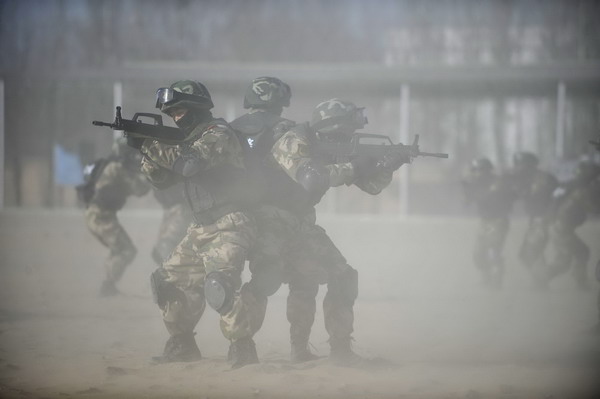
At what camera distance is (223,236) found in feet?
19.1

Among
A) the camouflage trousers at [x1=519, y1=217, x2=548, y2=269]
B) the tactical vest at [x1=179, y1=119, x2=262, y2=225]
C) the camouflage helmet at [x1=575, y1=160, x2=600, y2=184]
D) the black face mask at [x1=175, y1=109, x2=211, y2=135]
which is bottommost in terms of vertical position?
the camouflage trousers at [x1=519, y1=217, x2=548, y2=269]

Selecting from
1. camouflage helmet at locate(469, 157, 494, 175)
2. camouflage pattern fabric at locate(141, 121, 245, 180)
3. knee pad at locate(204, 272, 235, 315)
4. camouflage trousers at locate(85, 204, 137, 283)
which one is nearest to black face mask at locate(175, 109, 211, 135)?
camouflage pattern fabric at locate(141, 121, 245, 180)

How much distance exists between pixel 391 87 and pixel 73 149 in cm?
901

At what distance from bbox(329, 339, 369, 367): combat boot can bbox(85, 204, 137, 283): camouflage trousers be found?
4203 millimetres

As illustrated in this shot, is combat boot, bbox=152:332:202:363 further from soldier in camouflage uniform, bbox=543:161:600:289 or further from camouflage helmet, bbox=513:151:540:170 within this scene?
camouflage helmet, bbox=513:151:540:170

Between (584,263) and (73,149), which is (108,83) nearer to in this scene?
(73,149)

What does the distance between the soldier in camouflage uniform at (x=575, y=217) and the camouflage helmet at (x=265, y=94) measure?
6.00 metres

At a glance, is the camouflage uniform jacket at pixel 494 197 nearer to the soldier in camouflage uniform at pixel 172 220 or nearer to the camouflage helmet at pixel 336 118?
the soldier in camouflage uniform at pixel 172 220

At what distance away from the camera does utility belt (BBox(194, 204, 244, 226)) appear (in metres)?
5.89

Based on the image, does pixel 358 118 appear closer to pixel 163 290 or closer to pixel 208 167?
pixel 208 167

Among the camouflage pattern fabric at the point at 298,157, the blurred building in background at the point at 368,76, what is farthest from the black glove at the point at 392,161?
the blurred building in background at the point at 368,76

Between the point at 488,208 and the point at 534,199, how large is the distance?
0.65 meters

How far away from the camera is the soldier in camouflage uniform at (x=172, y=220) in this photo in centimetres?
927

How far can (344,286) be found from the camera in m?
6.26
